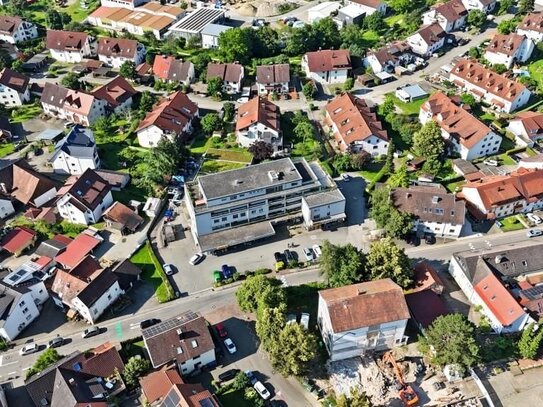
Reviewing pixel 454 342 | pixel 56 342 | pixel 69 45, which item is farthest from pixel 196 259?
pixel 69 45

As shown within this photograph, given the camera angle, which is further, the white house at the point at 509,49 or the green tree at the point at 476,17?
the green tree at the point at 476,17

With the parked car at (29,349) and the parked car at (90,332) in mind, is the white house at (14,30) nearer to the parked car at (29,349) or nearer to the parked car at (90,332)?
Answer: the parked car at (29,349)

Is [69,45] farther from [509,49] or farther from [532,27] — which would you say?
[532,27]

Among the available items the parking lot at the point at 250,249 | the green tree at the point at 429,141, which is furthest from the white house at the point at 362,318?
the green tree at the point at 429,141

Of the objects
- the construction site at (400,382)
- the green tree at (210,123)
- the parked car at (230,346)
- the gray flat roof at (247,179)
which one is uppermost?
the gray flat roof at (247,179)

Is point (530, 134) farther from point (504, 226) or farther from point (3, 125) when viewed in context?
point (3, 125)
